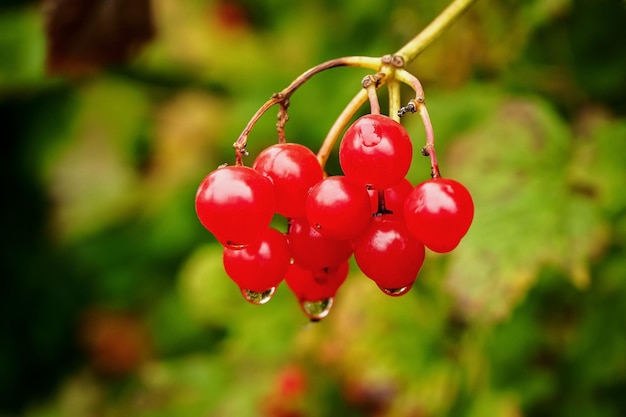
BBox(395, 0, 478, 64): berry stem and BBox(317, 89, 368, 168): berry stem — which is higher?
BBox(395, 0, 478, 64): berry stem

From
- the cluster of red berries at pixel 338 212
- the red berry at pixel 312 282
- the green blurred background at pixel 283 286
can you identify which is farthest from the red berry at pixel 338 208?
the green blurred background at pixel 283 286

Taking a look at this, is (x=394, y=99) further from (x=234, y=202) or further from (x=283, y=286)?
(x=283, y=286)

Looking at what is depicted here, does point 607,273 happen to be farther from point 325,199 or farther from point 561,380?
point 325,199

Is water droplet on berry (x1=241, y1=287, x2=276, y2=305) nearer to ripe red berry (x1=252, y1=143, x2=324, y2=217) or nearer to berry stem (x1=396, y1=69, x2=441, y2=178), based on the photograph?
ripe red berry (x1=252, y1=143, x2=324, y2=217)

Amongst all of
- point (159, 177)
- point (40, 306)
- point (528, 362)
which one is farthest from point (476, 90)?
point (40, 306)

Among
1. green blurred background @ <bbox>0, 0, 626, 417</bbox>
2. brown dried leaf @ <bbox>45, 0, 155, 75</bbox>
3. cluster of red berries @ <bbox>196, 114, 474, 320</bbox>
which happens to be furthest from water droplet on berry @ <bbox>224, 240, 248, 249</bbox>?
brown dried leaf @ <bbox>45, 0, 155, 75</bbox>

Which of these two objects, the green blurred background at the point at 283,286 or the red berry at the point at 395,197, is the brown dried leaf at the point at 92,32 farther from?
the red berry at the point at 395,197
